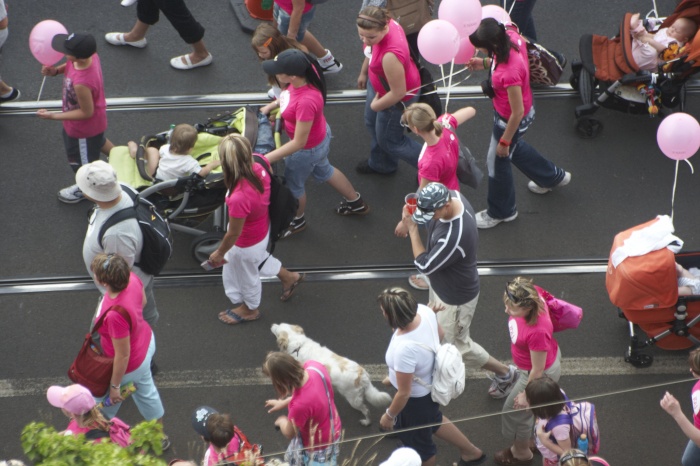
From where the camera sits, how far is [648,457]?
5.24 metres

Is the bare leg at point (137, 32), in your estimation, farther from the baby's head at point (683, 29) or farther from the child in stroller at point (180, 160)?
the baby's head at point (683, 29)

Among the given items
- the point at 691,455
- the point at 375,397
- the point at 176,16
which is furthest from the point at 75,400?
the point at 176,16

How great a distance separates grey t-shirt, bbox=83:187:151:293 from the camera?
5.37 meters

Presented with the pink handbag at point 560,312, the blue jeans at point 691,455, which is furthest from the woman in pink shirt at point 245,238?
the blue jeans at point 691,455

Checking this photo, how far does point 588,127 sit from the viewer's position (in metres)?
8.11

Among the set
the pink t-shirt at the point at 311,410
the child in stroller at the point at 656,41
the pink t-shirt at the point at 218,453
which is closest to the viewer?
the pink t-shirt at the point at 218,453

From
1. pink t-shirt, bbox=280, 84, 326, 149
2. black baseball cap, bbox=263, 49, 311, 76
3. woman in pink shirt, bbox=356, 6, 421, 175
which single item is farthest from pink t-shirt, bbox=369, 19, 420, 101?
black baseball cap, bbox=263, 49, 311, 76

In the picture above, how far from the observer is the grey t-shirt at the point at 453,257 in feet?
17.2

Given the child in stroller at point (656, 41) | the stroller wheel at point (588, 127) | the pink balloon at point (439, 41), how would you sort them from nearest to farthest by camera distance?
the pink balloon at point (439, 41) → the child in stroller at point (656, 41) → the stroller wheel at point (588, 127)

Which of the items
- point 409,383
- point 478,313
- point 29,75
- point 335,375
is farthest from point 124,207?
point 29,75

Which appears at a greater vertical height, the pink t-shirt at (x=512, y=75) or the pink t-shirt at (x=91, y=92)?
the pink t-shirt at (x=512, y=75)

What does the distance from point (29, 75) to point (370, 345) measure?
5.07 metres

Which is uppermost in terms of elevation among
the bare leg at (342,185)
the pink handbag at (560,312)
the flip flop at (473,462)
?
the pink handbag at (560,312)

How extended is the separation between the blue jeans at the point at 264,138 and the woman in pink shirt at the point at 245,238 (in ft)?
3.28
